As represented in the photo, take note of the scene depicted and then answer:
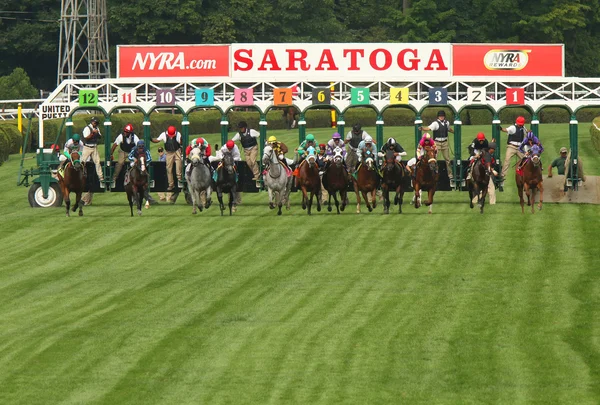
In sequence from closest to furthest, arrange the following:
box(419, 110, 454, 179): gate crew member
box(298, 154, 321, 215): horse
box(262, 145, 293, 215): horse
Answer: box(298, 154, 321, 215): horse
box(262, 145, 293, 215): horse
box(419, 110, 454, 179): gate crew member

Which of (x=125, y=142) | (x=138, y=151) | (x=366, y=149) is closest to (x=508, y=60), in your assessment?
(x=366, y=149)

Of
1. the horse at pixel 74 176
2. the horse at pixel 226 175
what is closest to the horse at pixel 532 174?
the horse at pixel 226 175

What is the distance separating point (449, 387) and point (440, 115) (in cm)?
1750

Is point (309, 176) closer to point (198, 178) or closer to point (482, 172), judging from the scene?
point (198, 178)

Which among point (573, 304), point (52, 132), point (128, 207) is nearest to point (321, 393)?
point (573, 304)

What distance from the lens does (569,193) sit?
110ft

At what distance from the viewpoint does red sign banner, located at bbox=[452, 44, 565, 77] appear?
35.8 m

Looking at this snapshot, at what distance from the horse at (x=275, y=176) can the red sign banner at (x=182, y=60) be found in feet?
17.3

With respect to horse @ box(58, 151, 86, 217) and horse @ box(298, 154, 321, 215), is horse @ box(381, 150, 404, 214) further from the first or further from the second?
horse @ box(58, 151, 86, 217)

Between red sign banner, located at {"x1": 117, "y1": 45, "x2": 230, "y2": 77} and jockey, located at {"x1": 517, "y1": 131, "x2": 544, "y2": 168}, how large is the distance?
312 inches

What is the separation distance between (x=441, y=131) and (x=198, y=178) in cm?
568

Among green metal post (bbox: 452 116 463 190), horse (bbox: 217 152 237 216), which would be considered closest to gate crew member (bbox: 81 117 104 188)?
horse (bbox: 217 152 237 216)

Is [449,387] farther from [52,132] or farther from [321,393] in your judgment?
[52,132]

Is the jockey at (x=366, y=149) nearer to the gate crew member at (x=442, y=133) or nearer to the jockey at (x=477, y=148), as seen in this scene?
the gate crew member at (x=442, y=133)
